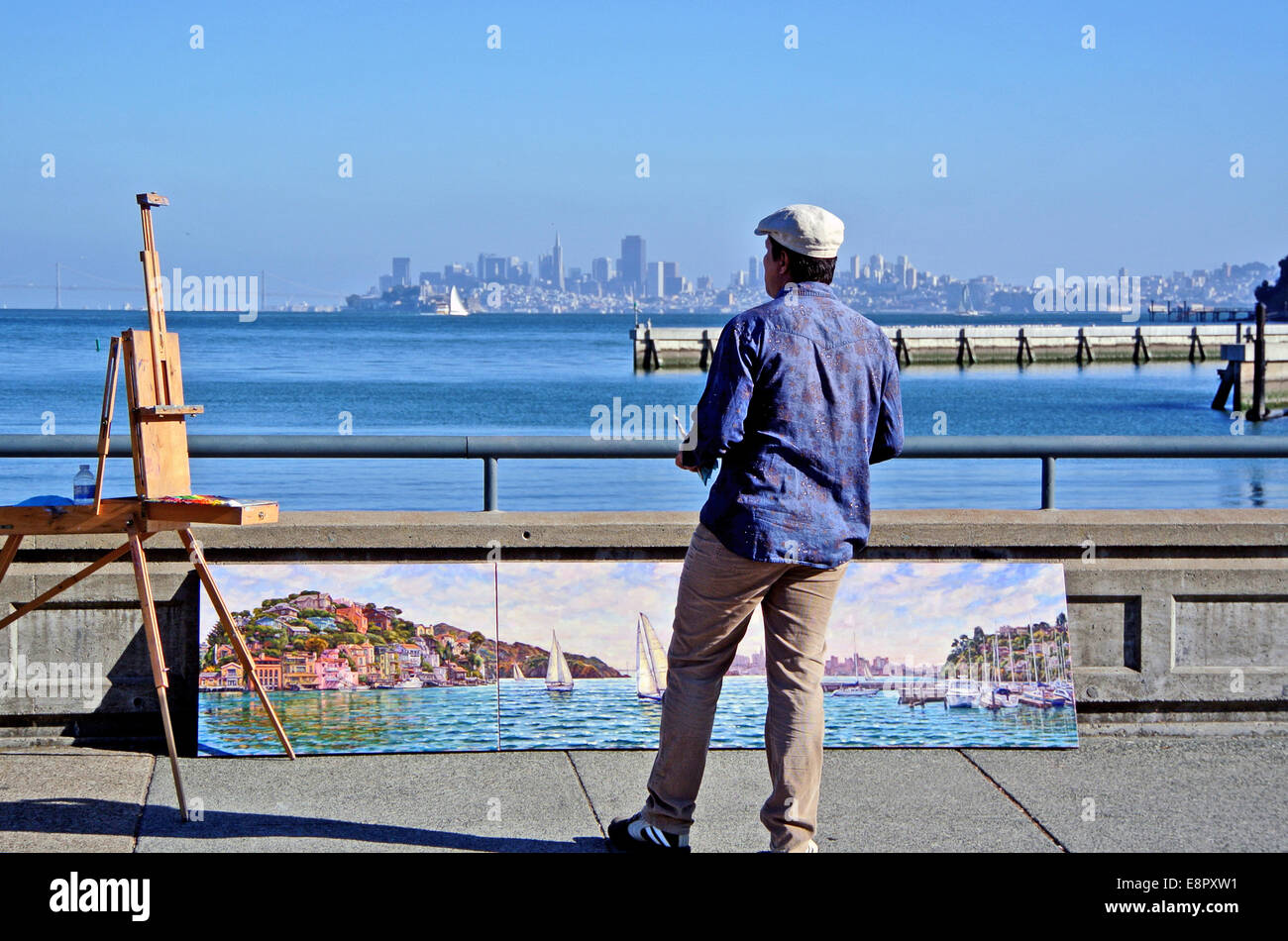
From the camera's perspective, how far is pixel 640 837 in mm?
4488

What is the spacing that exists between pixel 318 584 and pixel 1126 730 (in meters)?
3.41

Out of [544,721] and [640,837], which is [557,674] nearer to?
[544,721]

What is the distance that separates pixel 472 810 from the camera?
196 inches

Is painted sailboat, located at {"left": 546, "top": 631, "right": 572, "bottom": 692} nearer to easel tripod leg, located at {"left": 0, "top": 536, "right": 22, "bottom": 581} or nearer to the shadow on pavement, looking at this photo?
the shadow on pavement

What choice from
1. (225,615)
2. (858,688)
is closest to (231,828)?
(225,615)

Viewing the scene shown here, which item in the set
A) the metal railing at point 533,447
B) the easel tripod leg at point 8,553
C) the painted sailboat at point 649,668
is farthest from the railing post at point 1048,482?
the easel tripod leg at point 8,553

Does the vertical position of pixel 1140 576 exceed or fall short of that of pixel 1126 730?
it exceeds it

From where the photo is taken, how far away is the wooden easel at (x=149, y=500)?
498 cm

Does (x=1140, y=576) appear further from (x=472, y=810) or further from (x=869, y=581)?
(x=472, y=810)

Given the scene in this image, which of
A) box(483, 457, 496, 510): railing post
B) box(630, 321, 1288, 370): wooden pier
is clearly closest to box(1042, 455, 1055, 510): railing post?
box(483, 457, 496, 510): railing post

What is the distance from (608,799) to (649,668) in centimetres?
78

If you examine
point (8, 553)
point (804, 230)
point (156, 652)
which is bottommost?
point (156, 652)

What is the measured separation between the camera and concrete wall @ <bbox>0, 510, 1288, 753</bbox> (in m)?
5.76

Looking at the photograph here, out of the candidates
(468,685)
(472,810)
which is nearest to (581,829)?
(472,810)
